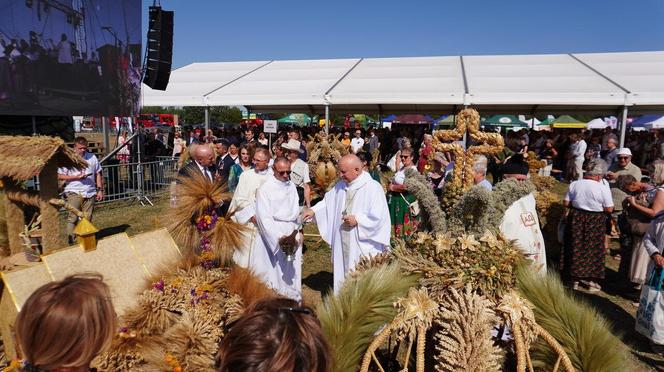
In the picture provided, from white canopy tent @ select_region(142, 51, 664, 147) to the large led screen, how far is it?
5.90ft

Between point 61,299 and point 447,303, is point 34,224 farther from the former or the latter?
point 447,303

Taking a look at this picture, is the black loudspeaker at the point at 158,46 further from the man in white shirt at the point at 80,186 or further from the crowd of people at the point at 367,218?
the crowd of people at the point at 367,218

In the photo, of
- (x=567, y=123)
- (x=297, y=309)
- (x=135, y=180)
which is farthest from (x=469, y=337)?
(x=567, y=123)

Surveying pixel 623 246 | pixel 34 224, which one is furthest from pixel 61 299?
pixel 623 246

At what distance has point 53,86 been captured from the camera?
33.6 ft

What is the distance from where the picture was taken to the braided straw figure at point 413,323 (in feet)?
6.23

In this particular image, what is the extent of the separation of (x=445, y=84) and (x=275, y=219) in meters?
8.75

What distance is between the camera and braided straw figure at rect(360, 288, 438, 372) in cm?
190

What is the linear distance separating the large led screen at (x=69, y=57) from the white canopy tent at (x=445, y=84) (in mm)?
1800

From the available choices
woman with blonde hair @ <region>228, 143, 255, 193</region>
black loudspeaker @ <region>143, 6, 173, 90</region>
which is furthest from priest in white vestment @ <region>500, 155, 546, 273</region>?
black loudspeaker @ <region>143, 6, 173, 90</region>

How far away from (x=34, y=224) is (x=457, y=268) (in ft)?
10.1

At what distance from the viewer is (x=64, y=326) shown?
4.32 ft

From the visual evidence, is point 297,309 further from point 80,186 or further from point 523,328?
point 80,186

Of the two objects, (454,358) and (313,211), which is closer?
(454,358)
